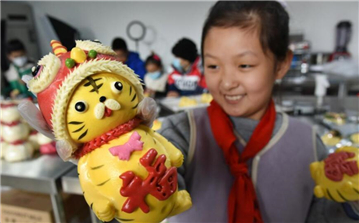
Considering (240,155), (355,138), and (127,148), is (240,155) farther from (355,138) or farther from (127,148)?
(355,138)

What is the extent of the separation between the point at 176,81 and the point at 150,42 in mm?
1013

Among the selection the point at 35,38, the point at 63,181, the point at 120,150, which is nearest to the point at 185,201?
the point at 120,150

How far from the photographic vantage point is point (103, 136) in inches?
11.1

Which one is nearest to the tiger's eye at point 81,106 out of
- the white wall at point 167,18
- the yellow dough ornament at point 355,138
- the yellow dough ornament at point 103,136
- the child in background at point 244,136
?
the yellow dough ornament at point 103,136

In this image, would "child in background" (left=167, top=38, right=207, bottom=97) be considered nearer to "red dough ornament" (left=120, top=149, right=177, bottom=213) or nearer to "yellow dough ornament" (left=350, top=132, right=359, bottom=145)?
"yellow dough ornament" (left=350, top=132, right=359, bottom=145)

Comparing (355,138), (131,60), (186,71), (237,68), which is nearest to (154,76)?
(186,71)

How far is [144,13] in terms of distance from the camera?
124 inches

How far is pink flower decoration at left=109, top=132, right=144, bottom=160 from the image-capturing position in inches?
10.5

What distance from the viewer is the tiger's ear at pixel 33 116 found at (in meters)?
0.27

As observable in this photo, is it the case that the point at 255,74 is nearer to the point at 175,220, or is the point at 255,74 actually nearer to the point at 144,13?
the point at 175,220

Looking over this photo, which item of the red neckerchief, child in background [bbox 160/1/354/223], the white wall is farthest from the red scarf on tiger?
the white wall

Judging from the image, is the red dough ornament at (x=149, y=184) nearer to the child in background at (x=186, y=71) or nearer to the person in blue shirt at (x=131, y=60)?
the person in blue shirt at (x=131, y=60)

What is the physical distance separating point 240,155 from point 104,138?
1.34ft

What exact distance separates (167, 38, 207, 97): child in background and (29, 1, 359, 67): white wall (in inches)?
25.4
